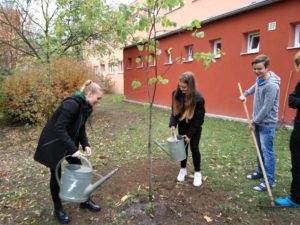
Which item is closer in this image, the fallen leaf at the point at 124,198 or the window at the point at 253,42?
the fallen leaf at the point at 124,198

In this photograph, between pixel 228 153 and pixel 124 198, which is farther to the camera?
pixel 228 153

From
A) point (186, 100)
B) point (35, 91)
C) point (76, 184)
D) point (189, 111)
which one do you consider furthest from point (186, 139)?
point (35, 91)

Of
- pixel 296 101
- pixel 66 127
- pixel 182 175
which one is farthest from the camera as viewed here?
pixel 182 175

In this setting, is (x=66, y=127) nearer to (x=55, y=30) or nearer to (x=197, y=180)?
(x=197, y=180)

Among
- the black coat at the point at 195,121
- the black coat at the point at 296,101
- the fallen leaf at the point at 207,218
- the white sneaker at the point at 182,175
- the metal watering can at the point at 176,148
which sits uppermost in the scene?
the black coat at the point at 296,101

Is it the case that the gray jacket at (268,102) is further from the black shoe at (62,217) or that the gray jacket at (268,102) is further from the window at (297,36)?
the window at (297,36)

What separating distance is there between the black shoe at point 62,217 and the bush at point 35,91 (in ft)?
21.0

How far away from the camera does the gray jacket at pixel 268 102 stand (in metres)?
3.34

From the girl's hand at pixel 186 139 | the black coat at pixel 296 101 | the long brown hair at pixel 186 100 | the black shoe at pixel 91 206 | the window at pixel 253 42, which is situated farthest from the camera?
the window at pixel 253 42

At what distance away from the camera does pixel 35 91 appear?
353 inches

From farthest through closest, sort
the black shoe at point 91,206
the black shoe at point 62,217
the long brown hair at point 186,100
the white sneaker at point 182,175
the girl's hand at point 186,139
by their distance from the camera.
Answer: the white sneaker at point 182,175, the girl's hand at point 186,139, the long brown hair at point 186,100, the black shoe at point 91,206, the black shoe at point 62,217

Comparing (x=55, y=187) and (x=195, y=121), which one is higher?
(x=195, y=121)

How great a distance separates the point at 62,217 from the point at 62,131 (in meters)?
1.12

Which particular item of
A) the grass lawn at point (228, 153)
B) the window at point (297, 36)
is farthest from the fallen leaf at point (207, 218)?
the window at point (297, 36)
